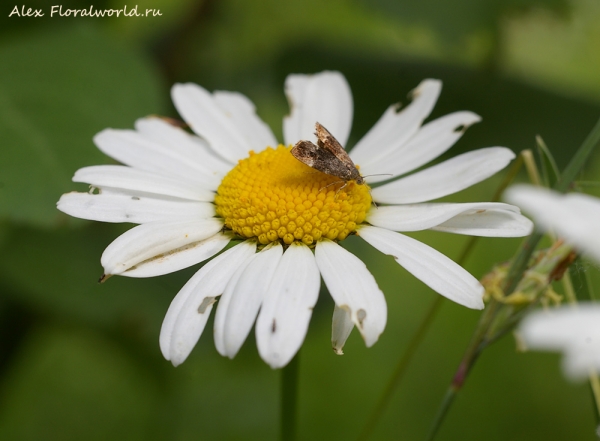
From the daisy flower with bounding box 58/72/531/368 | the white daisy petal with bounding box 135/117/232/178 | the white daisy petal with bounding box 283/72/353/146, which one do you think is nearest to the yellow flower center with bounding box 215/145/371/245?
the daisy flower with bounding box 58/72/531/368

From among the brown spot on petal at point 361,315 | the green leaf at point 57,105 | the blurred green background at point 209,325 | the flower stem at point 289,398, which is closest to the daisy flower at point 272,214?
the brown spot on petal at point 361,315

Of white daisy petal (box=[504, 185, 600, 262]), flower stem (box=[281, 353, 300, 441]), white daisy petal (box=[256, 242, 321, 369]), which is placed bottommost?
flower stem (box=[281, 353, 300, 441])

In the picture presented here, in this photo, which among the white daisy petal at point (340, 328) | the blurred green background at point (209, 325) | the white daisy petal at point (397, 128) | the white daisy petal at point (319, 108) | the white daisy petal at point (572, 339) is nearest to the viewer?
the white daisy petal at point (572, 339)

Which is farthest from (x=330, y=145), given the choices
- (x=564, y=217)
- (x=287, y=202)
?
(x=564, y=217)

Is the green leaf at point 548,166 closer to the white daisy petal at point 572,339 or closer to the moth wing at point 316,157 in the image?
the moth wing at point 316,157

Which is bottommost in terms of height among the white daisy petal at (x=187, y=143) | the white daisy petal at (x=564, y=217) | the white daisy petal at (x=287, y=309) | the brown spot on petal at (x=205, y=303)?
the brown spot on petal at (x=205, y=303)

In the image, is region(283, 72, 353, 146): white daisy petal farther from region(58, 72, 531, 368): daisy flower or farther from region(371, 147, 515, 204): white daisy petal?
region(371, 147, 515, 204): white daisy petal
